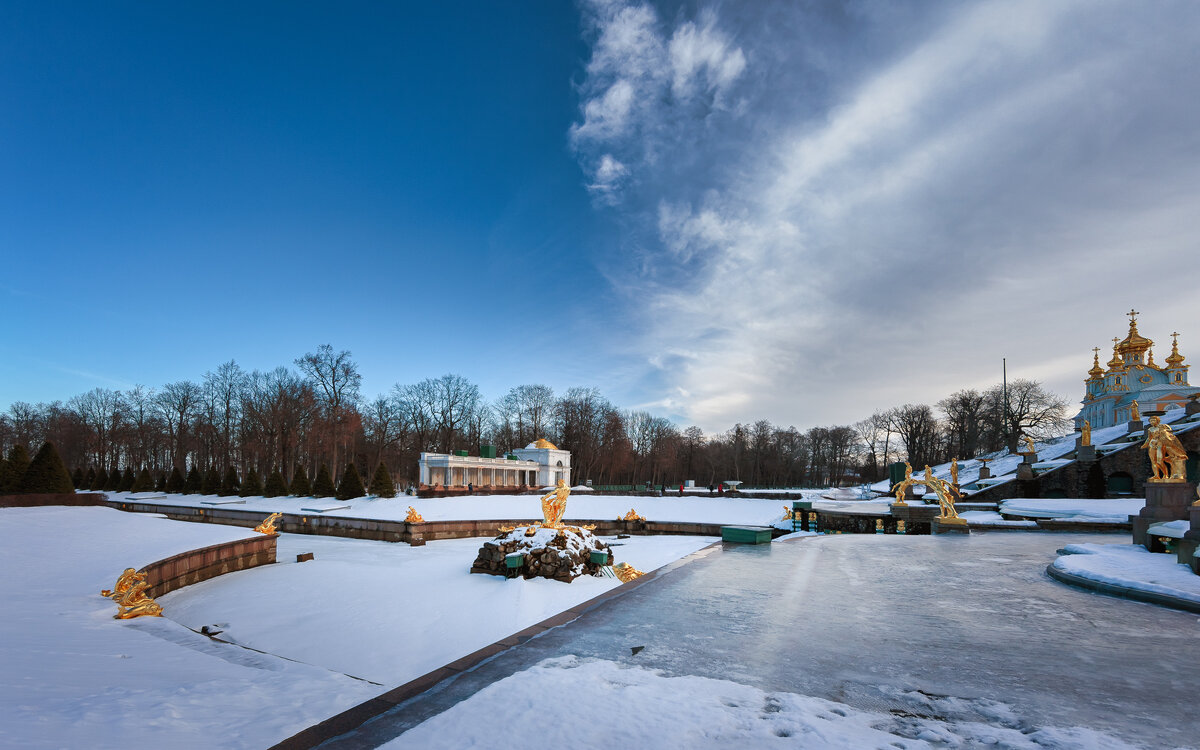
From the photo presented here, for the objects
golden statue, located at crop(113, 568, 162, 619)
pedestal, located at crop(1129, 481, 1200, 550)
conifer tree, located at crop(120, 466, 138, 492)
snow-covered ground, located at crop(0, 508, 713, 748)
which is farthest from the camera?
conifer tree, located at crop(120, 466, 138, 492)

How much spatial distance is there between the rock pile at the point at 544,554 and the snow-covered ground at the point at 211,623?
0.27 metres

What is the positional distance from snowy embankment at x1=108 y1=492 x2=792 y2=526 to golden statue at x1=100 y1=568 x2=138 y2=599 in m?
14.3

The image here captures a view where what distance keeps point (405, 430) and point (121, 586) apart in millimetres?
50229

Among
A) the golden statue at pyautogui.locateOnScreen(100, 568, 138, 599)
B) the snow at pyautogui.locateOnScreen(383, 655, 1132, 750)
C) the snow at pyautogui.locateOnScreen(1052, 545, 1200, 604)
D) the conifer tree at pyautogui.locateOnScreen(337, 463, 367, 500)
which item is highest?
the snow at pyautogui.locateOnScreen(383, 655, 1132, 750)

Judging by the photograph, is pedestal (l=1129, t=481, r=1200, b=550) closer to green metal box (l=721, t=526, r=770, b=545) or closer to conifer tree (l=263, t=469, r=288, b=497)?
green metal box (l=721, t=526, r=770, b=545)

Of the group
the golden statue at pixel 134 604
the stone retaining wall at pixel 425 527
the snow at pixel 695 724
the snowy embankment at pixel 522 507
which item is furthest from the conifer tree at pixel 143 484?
the snow at pixel 695 724

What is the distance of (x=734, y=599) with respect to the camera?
602 cm

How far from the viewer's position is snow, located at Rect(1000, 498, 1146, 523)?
51.9ft

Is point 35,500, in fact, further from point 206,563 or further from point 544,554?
point 544,554

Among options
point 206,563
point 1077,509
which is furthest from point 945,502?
point 206,563

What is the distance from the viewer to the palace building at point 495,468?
3662 cm

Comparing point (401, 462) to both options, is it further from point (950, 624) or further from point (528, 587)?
point (950, 624)

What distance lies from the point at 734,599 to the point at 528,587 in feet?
16.6

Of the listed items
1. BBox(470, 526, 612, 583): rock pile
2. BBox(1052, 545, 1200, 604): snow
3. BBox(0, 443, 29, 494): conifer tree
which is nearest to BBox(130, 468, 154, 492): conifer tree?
BBox(0, 443, 29, 494): conifer tree
